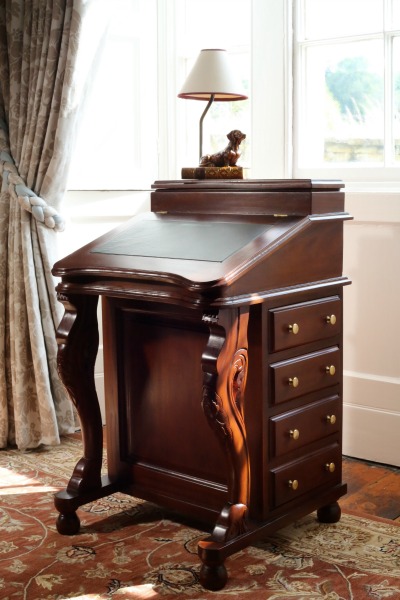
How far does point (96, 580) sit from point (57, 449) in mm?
1448

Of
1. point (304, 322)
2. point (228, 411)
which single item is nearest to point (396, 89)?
point (304, 322)

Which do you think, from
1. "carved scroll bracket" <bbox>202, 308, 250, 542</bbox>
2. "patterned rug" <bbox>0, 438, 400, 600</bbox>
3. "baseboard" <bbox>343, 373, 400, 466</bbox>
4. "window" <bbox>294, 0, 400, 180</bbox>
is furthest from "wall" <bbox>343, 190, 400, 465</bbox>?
"carved scroll bracket" <bbox>202, 308, 250, 542</bbox>

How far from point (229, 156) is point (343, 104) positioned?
42.7 inches

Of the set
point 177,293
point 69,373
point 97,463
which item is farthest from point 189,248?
point 97,463

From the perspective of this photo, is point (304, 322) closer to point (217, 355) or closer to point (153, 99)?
point (217, 355)

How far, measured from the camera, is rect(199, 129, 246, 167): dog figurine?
3.17 m

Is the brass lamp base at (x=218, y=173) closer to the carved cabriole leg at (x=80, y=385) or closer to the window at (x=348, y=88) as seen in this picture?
the carved cabriole leg at (x=80, y=385)

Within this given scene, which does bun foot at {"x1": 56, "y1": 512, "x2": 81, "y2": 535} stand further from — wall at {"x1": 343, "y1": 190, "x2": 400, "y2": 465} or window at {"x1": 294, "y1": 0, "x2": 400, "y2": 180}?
window at {"x1": 294, "y1": 0, "x2": 400, "y2": 180}

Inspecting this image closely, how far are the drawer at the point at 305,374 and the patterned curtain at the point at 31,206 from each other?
1.58m

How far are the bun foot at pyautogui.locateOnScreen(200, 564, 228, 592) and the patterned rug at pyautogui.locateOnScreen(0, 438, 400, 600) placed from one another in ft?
0.07

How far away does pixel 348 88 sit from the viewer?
4012 mm

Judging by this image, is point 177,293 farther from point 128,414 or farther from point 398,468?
point 398,468

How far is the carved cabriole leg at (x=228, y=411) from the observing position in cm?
264

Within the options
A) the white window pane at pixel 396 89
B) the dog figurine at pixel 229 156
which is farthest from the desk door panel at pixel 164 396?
the white window pane at pixel 396 89
